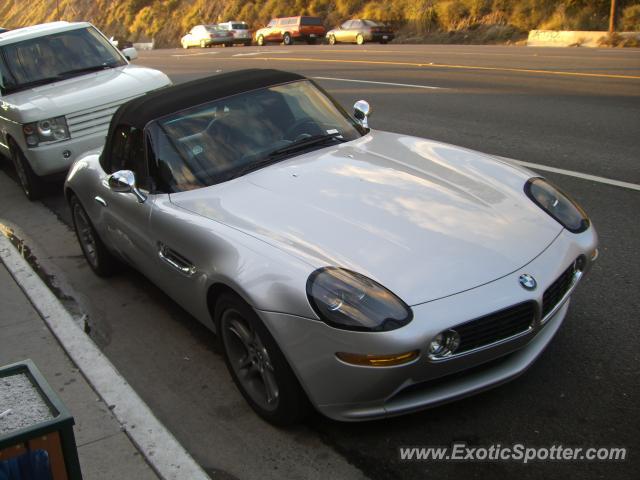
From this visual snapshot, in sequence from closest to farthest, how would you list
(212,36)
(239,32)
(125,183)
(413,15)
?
1. (125,183)
2. (413,15)
3. (212,36)
4. (239,32)

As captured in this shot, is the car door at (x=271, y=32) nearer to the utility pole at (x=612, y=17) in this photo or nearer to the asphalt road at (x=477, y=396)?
the utility pole at (x=612, y=17)

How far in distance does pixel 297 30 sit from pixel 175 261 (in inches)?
1365

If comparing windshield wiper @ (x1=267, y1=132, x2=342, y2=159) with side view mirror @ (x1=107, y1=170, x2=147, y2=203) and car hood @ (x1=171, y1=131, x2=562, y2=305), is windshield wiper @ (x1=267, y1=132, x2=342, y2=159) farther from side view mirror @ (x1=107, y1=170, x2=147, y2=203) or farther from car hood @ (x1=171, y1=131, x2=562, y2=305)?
side view mirror @ (x1=107, y1=170, x2=147, y2=203)

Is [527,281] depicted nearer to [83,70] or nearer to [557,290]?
[557,290]

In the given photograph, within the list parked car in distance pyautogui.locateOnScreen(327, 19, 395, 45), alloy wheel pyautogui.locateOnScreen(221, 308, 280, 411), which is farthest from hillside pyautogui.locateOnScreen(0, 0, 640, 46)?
alloy wheel pyautogui.locateOnScreen(221, 308, 280, 411)

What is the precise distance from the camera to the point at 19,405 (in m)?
2.24

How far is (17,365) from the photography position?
243cm

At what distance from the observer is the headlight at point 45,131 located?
8.02 m

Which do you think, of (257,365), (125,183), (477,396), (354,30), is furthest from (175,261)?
(354,30)

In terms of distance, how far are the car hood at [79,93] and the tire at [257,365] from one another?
A: 16.8ft

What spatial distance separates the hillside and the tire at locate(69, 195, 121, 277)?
2424cm

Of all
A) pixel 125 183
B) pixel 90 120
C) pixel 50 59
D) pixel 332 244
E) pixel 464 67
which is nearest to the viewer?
pixel 332 244

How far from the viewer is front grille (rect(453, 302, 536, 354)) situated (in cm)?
316

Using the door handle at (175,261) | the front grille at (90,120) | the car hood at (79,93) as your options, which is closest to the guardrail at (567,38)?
the car hood at (79,93)
